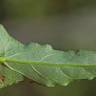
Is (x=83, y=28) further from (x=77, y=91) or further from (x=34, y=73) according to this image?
(x=34, y=73)

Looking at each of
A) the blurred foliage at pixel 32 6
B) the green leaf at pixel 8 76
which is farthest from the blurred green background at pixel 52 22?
the green leaf at pixel 8 76

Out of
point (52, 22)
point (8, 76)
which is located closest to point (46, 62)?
point (8, 76)

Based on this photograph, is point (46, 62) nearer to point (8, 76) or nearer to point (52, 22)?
point (8, 76)

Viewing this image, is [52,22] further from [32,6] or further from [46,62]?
[46,62]

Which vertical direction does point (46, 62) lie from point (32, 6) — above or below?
above

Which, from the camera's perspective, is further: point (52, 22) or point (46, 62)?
point (52, 22)

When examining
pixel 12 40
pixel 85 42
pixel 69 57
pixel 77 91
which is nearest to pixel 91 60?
pixel 69 57
